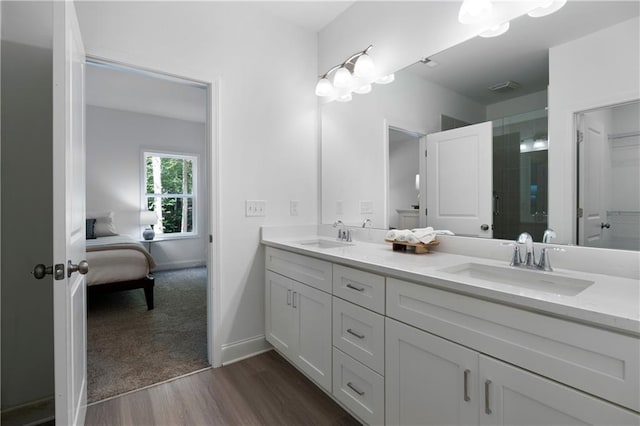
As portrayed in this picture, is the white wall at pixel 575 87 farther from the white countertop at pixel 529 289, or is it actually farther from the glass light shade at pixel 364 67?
the glass light shade at pixel 364 67

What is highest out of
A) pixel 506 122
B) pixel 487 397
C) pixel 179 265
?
pixel 506 122

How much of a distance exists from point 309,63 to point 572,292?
2.40 metres

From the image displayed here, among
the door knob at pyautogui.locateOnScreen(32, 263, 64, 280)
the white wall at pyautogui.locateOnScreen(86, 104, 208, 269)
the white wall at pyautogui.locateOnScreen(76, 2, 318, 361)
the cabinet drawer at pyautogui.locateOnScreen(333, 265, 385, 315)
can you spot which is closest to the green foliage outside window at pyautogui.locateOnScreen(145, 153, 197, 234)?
the white wall at pyautogui.locateOnScreen(86, 104, 208, 269)

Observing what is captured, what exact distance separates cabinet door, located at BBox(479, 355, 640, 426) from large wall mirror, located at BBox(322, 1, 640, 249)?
677mm

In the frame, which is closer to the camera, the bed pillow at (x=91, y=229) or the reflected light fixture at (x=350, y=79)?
the reflected light fixture at (x=350, y=79)

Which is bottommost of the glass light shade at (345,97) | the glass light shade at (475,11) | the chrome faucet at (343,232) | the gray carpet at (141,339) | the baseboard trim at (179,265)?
the gray carpet at (141,339)

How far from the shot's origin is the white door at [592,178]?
4.00 feet

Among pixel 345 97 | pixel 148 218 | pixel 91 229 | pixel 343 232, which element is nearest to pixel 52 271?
pixel 343 232

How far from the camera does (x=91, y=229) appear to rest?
4238 millimetres

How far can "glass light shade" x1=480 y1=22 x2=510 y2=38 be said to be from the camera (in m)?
1.50

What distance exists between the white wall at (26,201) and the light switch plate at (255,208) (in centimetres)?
111

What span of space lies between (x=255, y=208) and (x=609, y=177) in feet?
6.46

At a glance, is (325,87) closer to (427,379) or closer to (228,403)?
(427,379)

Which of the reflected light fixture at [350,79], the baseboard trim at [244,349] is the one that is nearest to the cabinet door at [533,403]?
the baseboard trim at [244,349]
